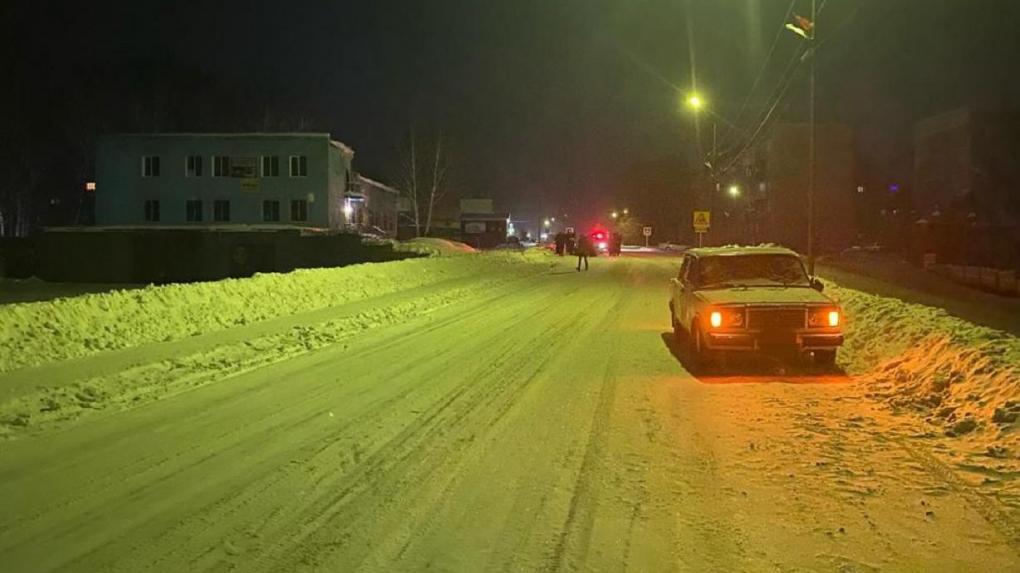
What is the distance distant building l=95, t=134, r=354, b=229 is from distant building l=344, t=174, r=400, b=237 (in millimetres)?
6524

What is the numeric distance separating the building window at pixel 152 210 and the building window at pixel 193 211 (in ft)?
7.53

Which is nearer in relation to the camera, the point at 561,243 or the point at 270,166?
the point at 561,243

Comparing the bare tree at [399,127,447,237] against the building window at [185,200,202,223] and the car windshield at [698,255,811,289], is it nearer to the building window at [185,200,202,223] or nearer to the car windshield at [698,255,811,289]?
the building window at [185,200,202,223]

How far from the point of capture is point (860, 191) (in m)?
92.6

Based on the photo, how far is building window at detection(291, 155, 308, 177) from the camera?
70.4 m

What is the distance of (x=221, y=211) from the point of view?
70.6 m

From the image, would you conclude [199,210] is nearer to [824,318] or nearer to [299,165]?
[299,165]

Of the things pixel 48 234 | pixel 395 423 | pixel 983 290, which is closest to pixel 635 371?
pixel 395 423

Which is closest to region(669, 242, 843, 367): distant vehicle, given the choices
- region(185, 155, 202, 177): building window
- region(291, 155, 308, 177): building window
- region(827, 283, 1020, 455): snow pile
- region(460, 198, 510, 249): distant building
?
region(827, 283, 1020, 455): snow pile

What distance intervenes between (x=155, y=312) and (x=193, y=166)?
5775 centimetres

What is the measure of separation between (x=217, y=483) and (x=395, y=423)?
255 cm

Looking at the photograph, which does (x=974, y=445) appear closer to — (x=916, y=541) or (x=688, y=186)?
(x=916, y=541)

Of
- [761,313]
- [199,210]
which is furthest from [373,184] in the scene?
[761,313]

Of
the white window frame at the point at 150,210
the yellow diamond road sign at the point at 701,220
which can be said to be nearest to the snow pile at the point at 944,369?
the yellow diamond road sign at the point at 701,220
